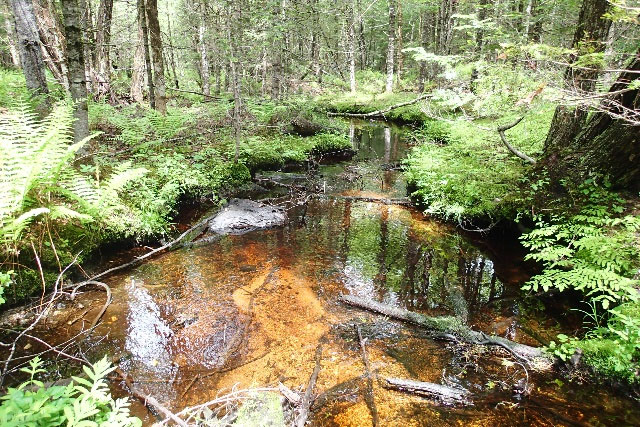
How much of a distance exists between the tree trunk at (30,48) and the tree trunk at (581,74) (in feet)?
32.6

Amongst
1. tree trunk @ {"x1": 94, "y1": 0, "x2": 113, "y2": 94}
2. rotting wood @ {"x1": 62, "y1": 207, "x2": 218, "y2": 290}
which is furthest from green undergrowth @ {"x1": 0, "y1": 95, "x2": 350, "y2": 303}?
tree trunk @ {"x1": 94, "y1": 0, "x2": 113, "y2": 94}

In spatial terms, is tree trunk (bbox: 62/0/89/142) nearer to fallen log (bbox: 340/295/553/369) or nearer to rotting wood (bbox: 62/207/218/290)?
rotting wood (bbox: 62/207/218/290)

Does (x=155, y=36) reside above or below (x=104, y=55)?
above

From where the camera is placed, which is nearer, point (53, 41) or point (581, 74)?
point (581, 74)

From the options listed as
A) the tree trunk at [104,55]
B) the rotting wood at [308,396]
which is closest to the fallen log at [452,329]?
the rotting wood at [308,396]

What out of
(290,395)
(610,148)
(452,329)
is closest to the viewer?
(290,395)

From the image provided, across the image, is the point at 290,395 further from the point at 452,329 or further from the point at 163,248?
the point at 163,248

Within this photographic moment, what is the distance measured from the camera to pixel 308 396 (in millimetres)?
3643

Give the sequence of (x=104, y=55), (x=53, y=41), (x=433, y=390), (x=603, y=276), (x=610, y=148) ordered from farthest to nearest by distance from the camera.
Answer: (x=104, y=55)
(x=53, y=41)
(x=610, y=148)
(x=603, y=276)
(x=433, y=390)

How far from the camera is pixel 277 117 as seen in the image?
14.0m

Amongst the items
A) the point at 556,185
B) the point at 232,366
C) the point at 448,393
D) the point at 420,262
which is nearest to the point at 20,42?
the point at 232,366

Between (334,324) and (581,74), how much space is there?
5.92m

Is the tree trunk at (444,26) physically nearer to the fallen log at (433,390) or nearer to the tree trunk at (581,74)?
the tree trunk at (581,74)

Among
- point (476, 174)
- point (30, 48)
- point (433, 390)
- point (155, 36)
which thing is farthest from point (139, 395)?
point (155, 36)
